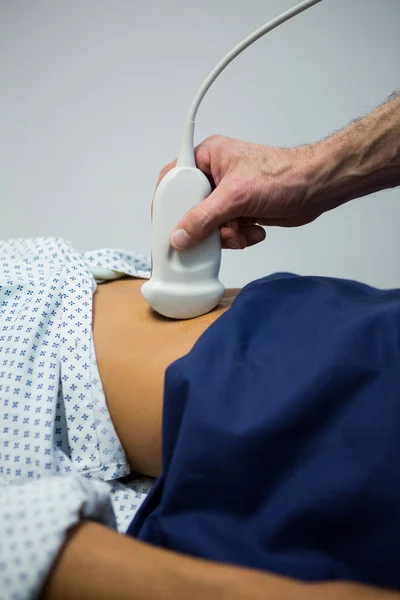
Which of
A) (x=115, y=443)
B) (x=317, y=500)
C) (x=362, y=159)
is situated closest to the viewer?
(x=317, y=500)

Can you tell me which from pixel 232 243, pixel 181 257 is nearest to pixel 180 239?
pixel 181 257

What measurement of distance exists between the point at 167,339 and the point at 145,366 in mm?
48

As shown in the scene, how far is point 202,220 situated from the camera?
588 mm

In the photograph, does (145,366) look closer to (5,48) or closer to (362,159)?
(362,159)

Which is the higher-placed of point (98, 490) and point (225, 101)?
point (225, 101)

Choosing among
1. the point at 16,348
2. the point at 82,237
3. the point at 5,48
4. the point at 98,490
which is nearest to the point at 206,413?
the point at 98,490

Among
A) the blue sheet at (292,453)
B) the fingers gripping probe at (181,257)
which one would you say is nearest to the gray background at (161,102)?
the fingers gripping probe at (181,257)

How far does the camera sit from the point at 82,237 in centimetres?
141

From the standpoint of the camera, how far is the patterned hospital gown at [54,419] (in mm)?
384

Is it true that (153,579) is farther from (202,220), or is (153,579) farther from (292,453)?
(202,220)

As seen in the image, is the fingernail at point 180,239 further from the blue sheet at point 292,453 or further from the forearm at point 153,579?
the forearm at point 153,579

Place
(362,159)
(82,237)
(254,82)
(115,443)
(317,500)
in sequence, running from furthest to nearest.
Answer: (82,237) → (254,82) → (362,159) → (115,443) → (317,500)

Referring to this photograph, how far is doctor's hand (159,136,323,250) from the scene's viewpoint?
1.96ft

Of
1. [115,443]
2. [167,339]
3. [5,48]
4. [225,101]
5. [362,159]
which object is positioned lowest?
[115,443]
